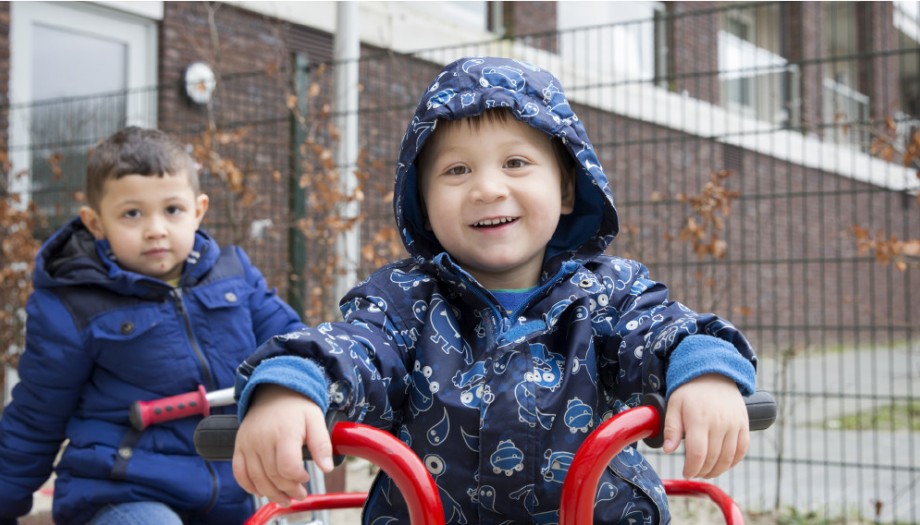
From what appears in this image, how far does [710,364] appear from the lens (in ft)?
4.31

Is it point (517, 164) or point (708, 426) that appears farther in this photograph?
point (517, 164)

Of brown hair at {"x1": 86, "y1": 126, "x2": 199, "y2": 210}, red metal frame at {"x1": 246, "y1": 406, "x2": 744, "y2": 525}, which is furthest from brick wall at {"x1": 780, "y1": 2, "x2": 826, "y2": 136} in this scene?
red metal frame at {"x1": 246, "y1": 406, "x2": 744, "y2": 525}

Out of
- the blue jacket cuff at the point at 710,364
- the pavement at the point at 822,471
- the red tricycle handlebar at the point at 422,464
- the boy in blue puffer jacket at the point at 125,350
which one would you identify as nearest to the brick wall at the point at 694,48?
the pavement at the point at 822,471

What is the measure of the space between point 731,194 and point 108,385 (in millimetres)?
3489

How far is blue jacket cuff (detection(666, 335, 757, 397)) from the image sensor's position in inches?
51.6

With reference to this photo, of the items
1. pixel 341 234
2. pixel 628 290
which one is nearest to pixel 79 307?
pixel 628 290

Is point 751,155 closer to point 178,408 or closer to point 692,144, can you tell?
Result: point 692,144

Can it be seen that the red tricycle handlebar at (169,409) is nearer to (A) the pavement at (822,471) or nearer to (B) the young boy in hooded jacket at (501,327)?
(B) the young boy in hooded jacket at (501,327)

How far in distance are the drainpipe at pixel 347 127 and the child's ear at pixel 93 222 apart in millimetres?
2801

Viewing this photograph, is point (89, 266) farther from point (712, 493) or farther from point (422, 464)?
point (712, 493)

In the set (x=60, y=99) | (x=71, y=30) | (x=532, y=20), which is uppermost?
(x=532, y=20)

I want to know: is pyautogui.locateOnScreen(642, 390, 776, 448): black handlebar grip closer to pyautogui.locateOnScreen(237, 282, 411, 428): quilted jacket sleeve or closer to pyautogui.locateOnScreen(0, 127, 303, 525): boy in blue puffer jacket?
pyautogui.locateOnScreen(237, 282, 411, 428): quilted jacket sleeve

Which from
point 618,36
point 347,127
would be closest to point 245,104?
point 347,127

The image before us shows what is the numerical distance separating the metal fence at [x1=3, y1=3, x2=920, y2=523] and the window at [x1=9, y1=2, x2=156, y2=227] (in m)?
0.03
